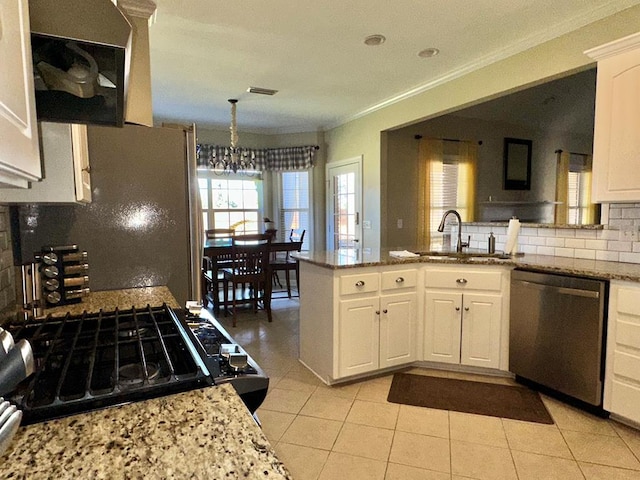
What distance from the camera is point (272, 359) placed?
317cm

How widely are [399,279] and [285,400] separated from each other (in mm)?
1133

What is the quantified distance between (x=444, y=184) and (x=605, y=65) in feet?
9.11

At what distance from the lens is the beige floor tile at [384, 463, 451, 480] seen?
5.78 feet

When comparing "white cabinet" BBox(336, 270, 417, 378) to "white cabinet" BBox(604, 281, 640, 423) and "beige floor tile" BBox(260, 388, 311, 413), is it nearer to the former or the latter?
"beige floor tile" BBox(260, 388, 311, 413)

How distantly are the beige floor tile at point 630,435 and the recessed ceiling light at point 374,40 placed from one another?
9.50ft

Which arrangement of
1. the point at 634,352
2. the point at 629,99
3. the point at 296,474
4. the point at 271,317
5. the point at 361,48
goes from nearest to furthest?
the point at 296,474, the point at 634,352, the point at 629,99, the point at 361,48, the point at 271,317

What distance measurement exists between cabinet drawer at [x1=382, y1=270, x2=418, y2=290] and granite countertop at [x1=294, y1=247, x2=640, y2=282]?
75 millimetres

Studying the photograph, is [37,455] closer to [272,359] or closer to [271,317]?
[272,359]

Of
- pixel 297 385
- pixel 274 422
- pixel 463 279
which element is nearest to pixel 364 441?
pixel 274 422

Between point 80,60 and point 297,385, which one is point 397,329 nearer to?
point 297,385

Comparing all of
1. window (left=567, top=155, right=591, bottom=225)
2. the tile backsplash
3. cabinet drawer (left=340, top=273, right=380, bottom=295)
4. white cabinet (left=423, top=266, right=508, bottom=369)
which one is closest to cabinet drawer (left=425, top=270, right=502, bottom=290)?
white cabinet (left=423, top=266, right=508, bottom=369)

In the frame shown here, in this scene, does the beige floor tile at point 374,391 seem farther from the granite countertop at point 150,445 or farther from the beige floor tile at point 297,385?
the granite countertop at point 150,445

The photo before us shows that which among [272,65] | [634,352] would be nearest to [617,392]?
[634,352]

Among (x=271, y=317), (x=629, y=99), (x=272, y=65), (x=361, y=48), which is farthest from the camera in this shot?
(x=271, y=317)
